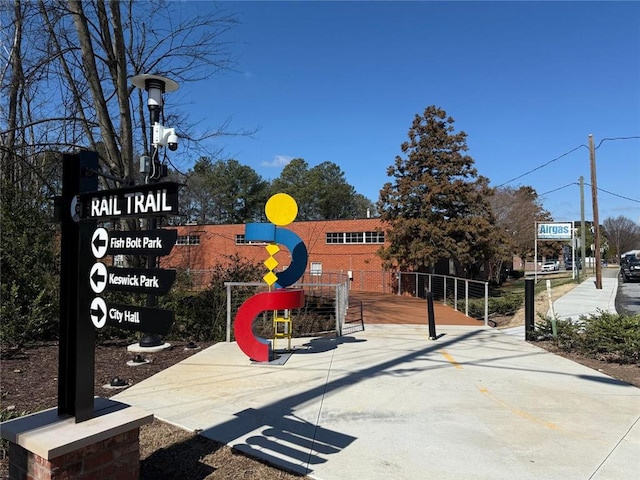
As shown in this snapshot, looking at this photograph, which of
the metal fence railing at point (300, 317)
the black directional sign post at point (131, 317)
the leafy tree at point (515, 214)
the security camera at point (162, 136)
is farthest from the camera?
the leafy tree at point (515, 214)

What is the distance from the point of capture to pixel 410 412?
5.48m

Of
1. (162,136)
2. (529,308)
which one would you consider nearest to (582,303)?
(529,308)

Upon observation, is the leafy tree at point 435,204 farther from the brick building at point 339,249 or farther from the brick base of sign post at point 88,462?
the brick base of sign post at point 88,462

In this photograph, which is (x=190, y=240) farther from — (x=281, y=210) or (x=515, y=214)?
(x=281, y=210)

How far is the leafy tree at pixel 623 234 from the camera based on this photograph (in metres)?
99.0

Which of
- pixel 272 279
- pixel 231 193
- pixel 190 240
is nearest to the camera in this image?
pixel 272 279

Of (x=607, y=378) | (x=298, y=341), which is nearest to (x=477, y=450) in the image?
(x=607, y=378)

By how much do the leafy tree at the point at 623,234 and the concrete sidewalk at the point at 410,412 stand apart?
352 ft

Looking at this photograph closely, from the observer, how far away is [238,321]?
7.97 meters

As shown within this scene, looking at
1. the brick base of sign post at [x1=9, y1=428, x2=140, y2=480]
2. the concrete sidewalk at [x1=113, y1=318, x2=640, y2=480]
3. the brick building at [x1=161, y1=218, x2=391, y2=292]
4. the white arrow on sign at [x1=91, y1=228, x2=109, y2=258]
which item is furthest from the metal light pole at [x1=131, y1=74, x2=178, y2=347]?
the brick building at [x1=161, y1=218, x2=391, y2=292]

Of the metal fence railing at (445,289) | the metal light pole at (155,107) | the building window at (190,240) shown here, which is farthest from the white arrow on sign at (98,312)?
the building window at (190,240)

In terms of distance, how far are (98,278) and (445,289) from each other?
17.6 metres

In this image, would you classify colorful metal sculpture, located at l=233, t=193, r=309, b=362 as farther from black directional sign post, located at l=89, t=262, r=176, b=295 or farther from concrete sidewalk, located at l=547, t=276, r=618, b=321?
concrete sidewalk, located at l=547, t=276, r=618, b=321

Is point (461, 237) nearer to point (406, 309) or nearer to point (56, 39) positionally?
point (406, 309)
